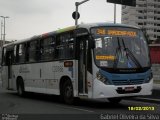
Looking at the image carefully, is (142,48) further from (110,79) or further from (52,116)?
(52,116)

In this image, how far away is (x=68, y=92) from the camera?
1884 cm

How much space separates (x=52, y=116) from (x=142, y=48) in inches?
202

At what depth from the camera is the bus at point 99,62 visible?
16.8m

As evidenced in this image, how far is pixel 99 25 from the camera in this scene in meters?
17.5

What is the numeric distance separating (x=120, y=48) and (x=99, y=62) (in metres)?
1.03

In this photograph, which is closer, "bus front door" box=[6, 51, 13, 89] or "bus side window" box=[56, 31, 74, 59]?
"bus side window" box=[56, 31, 74, 59]

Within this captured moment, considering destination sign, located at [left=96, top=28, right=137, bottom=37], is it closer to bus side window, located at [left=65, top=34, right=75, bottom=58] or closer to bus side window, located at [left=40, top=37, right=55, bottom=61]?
bus side window, located at [left=65, top=34, right=75, bottom=58]

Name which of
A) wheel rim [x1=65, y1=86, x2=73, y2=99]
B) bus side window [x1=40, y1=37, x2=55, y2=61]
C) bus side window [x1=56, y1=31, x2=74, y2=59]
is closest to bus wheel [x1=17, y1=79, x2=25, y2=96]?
bus side window [x1=40, y1=37, x2=55, y2=61]

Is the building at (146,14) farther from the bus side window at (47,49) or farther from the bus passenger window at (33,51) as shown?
the bus side window at (47,49)

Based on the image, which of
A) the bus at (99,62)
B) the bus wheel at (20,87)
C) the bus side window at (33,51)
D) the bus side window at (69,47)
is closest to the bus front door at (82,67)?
the bus at (99,62)

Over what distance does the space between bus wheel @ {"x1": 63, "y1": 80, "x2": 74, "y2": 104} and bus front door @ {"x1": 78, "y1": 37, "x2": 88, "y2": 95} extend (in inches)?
34.8

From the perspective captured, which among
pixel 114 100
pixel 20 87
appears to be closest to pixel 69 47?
pixel 114 100

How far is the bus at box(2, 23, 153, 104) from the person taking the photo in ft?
55.2

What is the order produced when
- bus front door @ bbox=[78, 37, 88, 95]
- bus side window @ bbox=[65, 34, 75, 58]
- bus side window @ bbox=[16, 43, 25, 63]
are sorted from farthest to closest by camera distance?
1. bus side window @ bbox=[16, 43, 25, 63]
2. bus side window @ bbox=[65, 34, 75, 58]
3. bus front door @ bbox=[78, 37, 88, 95]
